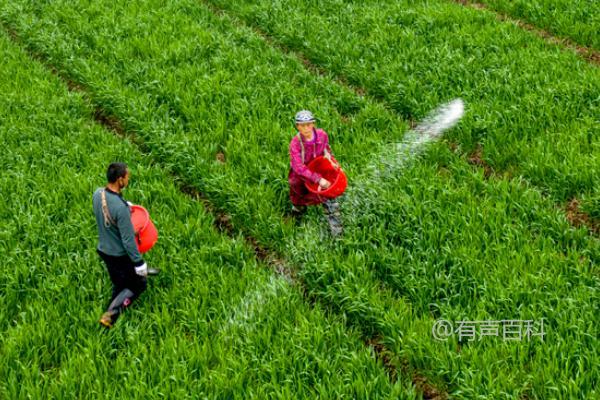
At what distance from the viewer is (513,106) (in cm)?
750

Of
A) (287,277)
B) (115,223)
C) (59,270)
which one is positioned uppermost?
(115,223)

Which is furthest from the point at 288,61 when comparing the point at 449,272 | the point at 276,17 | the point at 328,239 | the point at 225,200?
the point at 449,272

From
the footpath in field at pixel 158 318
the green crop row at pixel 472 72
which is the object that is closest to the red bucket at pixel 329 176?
the footpath in field at pixel 158 318

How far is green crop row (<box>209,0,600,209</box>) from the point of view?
668 centimetres

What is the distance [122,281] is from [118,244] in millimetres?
412

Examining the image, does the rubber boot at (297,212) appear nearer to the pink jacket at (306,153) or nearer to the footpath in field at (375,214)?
the footpath in field at (375,214)

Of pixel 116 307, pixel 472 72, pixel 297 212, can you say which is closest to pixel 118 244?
pixel 116 307

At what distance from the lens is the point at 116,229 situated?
4574mm

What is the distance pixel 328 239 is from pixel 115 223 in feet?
7.61

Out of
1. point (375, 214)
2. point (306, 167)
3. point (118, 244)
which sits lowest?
point (375, 214)

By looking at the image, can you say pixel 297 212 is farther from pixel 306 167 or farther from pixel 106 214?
pixel 106 214

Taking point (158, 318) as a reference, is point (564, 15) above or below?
above

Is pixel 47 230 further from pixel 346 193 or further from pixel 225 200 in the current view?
pixel 346 193

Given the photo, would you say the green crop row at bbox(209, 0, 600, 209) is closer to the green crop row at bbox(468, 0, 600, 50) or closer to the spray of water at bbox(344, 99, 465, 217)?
the spray of water at bbox(344, 99, 465, 217)
